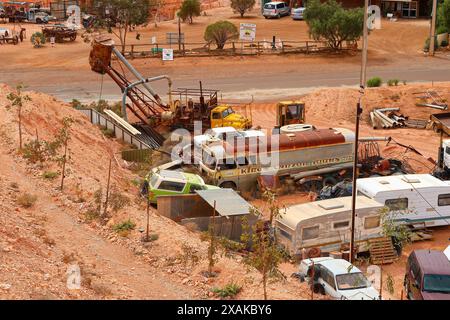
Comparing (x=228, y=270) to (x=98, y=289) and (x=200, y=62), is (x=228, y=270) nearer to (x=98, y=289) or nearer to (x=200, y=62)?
(x=98, y=289)

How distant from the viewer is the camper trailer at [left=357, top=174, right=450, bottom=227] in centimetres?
1992

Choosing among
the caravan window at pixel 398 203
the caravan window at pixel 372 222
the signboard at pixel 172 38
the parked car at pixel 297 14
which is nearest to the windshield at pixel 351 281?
the caravan window at pixel 372 222

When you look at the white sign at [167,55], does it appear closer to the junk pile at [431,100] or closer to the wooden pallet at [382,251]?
the junk pile at [431,100]

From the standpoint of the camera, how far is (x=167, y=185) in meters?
20.8

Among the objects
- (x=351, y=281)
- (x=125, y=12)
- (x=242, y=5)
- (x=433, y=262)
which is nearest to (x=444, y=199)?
(x=433, y=262)

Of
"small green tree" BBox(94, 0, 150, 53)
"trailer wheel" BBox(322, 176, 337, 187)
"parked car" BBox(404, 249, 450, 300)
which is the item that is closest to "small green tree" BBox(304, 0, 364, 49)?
"small green tree" BBox(94, 0, 150, 53)

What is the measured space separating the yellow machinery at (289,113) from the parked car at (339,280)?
1494cm

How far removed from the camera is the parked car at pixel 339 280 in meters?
14.9

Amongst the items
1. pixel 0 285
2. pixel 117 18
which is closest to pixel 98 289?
pixel 0 285

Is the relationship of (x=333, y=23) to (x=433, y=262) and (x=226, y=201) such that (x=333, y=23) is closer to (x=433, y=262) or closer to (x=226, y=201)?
(x=226, y=201)

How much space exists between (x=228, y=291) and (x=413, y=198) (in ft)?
28.3

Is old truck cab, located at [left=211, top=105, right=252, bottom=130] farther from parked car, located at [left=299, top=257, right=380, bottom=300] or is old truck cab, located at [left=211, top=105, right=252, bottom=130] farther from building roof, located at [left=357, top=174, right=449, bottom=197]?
parked car, located at [left=299, top=257, right=380, bottom=300]

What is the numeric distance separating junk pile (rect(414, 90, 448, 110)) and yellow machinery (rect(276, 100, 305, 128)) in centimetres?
781

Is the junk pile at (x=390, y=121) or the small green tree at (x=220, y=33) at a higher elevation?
the small green tree at (x=220, y=33)
